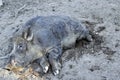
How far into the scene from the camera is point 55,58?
15.4 ft

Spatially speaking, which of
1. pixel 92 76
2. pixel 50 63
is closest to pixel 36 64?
pixel 50 63

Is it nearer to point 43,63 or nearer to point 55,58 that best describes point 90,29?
point 55,58

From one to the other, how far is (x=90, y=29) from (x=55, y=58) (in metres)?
1.15

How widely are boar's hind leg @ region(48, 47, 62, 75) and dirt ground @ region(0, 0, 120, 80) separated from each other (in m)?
0.07

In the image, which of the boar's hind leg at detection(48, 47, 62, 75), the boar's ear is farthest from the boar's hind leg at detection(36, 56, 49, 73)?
the boar's ear

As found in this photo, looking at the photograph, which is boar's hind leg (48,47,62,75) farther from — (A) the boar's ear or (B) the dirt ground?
(A) the boar's ear

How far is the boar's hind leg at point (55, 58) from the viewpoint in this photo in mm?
4633

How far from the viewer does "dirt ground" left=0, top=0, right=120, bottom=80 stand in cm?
459

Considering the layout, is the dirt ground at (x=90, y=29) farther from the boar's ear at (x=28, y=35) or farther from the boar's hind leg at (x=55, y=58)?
the boar's ear at (x=28, y=35)

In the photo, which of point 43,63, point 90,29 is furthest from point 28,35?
point 90,29

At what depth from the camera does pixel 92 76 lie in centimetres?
451

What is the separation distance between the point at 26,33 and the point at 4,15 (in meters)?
2.06

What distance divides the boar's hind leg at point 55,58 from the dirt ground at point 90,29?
7 centimetres

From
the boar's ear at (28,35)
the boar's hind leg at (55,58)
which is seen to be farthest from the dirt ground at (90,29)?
the boar's ear at (28,35)
